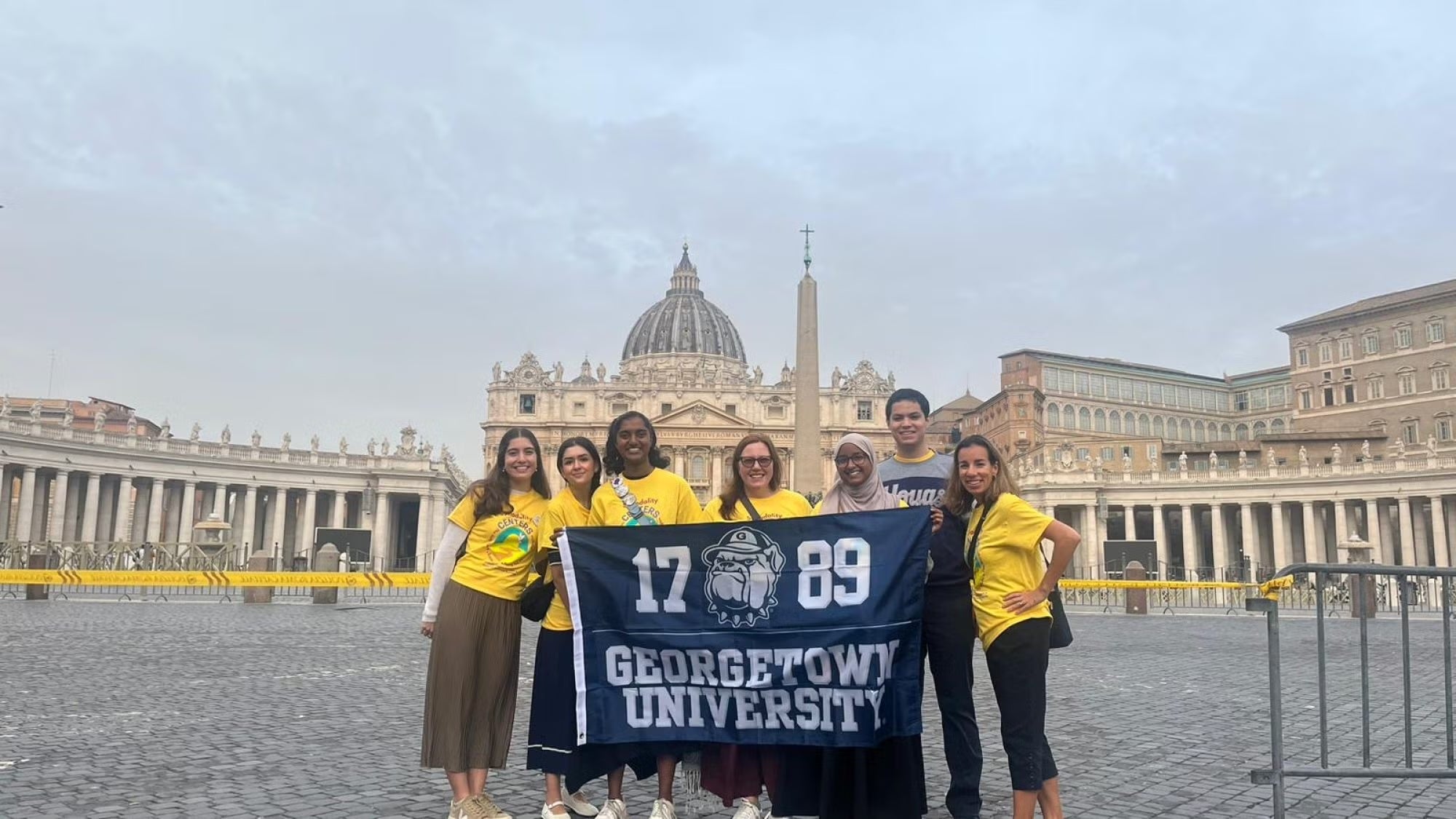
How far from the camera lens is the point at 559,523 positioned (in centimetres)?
578

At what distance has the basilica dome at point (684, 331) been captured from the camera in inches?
4434

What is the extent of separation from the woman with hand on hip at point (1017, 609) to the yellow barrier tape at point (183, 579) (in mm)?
25740

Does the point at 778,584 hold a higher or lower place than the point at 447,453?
lower

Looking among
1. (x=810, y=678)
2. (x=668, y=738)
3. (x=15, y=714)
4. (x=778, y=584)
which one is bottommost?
(x=15, y=714)

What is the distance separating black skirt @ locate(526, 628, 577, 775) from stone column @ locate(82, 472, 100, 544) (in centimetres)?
5728

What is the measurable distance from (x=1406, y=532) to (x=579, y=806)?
58.2 meters

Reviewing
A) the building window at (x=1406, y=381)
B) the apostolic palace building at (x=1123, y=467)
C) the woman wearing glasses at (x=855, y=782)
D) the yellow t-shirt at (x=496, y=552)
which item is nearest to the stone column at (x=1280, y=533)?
the apostolic palace building at (x=1123, y=467)

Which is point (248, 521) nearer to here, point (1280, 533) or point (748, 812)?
point (1280, 533)

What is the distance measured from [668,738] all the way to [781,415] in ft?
294

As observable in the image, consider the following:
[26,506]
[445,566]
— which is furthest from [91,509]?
[445,566]

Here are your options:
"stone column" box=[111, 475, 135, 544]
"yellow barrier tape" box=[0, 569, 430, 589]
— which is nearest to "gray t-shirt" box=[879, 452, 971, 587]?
"yellow barrier tape" box=[0, 569, 430, 589]

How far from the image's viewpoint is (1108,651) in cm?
1617

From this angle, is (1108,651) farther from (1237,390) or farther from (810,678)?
(1237,390)

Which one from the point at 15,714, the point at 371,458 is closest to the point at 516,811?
the point at 15,714
